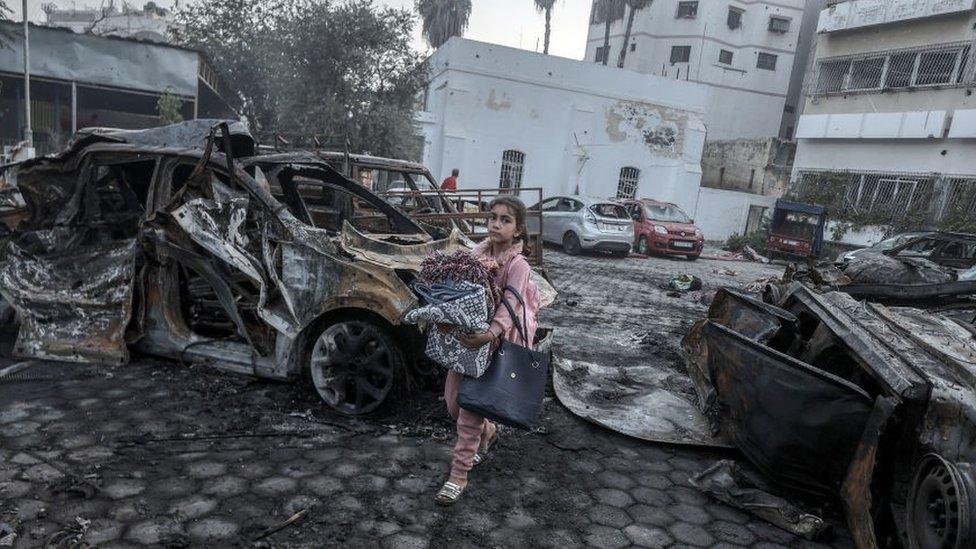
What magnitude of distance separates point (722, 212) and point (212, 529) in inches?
972

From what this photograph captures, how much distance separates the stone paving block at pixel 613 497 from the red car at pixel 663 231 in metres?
13.6

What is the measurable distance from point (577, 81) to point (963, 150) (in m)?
12.8

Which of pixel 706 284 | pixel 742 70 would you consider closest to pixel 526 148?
pixel 706 284

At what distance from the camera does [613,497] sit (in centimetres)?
340

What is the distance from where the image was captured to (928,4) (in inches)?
792

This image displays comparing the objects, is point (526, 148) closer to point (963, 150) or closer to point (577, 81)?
point (577, 81)

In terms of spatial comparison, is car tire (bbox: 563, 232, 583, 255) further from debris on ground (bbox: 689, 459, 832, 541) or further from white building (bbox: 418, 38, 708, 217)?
debris on ground (bbox: 689, 459, 832, 541)

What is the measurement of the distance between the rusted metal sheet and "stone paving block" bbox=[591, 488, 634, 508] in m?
3.61

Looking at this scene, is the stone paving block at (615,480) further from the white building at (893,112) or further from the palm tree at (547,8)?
the palm tree at (547,8)

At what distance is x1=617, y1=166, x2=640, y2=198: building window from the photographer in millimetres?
23859

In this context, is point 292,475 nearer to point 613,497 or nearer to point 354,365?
point 354,365

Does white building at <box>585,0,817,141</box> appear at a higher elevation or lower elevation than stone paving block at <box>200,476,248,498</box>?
higher

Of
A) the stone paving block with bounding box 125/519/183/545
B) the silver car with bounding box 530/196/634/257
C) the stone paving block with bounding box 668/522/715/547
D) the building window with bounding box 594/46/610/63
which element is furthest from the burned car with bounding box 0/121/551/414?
the building window with bounding box 594/46/610/63

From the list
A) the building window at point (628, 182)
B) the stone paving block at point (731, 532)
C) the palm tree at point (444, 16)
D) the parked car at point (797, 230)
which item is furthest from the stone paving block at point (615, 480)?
the palm tree at point (444, 16)
